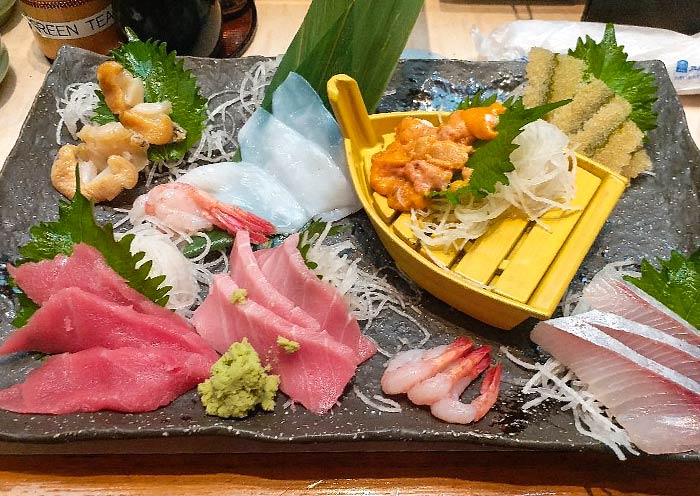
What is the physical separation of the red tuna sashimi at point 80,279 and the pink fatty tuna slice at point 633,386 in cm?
128

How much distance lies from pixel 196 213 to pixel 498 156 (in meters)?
1.18

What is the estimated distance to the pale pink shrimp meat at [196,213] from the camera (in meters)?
2.17

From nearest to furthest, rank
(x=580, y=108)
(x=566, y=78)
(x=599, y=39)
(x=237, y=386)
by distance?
1. (x=237, y=386)
2. (x=580, y=108)
3. (x=566, y=78)
4. (x=599, y=39)

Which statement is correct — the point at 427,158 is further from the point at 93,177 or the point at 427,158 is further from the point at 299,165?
the point at 93,177

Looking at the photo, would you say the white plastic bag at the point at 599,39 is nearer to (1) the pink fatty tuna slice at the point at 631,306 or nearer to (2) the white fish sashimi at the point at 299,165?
(2) the white fish sashimi at the point at 299,165

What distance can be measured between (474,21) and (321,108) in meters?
1.75

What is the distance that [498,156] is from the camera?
1880mm

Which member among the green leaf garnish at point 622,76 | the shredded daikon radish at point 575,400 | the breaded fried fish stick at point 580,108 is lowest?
the shredded daikon radish at point 575,400

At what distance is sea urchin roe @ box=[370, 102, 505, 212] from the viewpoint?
1.94m

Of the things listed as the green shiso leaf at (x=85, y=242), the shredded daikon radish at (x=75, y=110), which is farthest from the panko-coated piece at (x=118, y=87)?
the green shiso leaf at (x=85, y=242)

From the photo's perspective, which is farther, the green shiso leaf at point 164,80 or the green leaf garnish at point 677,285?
the green shiso leaf at point 164,80

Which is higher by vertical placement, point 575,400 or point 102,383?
point 575,400

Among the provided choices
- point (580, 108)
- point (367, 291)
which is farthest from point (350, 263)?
point (580, 108)

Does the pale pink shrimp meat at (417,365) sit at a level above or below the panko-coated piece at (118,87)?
below
